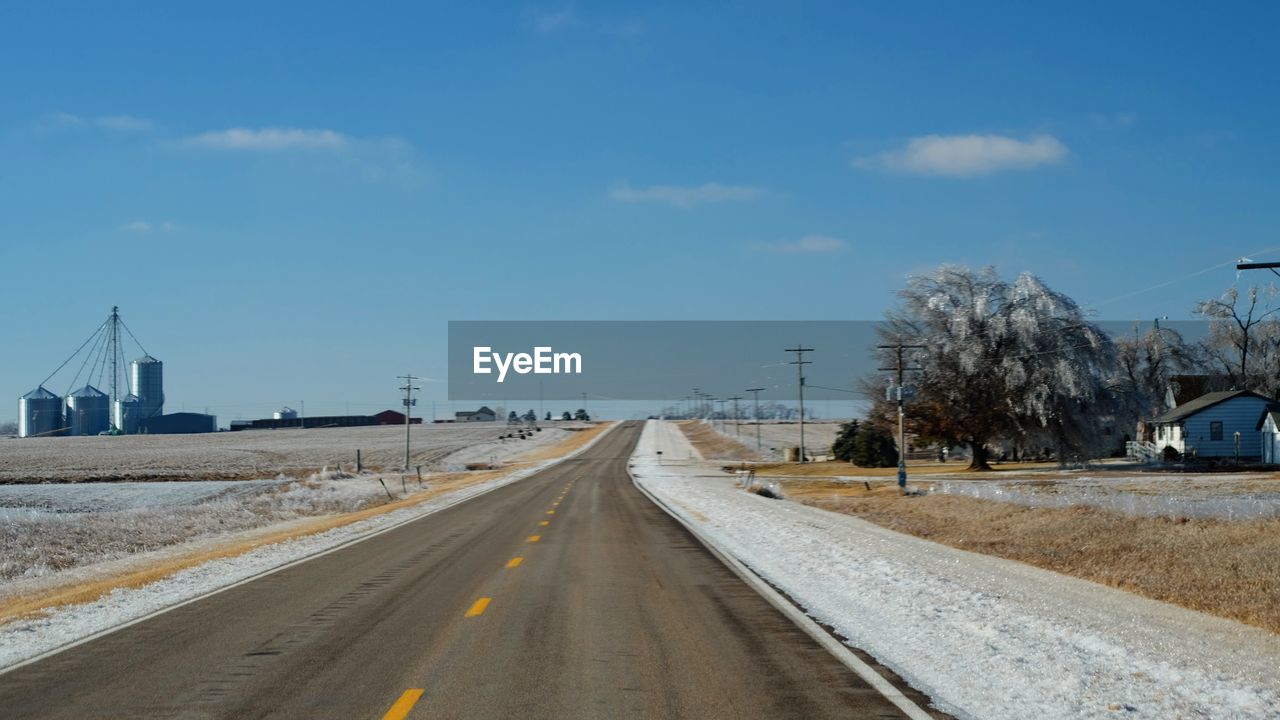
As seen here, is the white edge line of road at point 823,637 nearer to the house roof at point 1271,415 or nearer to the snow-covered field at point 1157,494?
the snow-covered field at point 1157,494

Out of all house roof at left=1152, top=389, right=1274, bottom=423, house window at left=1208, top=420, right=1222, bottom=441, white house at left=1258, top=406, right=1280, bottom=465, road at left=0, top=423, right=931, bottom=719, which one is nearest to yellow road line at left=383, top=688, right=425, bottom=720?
road at left=0, top=423, right=931, bottom=719

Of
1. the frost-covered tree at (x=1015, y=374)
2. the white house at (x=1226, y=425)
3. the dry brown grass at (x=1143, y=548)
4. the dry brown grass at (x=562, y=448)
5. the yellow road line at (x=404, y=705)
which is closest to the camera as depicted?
the yellow road line at (x=404, y=705)

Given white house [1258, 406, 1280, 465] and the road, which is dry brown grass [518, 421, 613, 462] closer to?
white house [1258, 406, 1280, 465]

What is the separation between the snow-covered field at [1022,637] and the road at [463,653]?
845 mm

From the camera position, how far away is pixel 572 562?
61.7ft

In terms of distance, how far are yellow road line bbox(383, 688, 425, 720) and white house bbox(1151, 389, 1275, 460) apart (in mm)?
73016

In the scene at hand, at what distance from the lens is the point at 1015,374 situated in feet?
207

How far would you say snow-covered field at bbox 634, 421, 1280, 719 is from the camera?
8289 millimetres

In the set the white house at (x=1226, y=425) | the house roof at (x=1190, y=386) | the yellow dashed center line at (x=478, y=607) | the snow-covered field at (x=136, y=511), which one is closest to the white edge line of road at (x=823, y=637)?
the yellow dashed center line at (x=478, y=607)

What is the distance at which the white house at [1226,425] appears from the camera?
235 feet

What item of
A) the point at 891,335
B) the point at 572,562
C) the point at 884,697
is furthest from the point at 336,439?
the point at 884,697

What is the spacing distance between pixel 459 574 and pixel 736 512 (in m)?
15.9

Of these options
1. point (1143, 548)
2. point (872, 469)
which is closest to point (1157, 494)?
point (1143, 548)

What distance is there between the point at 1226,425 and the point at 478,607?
71.5 m
